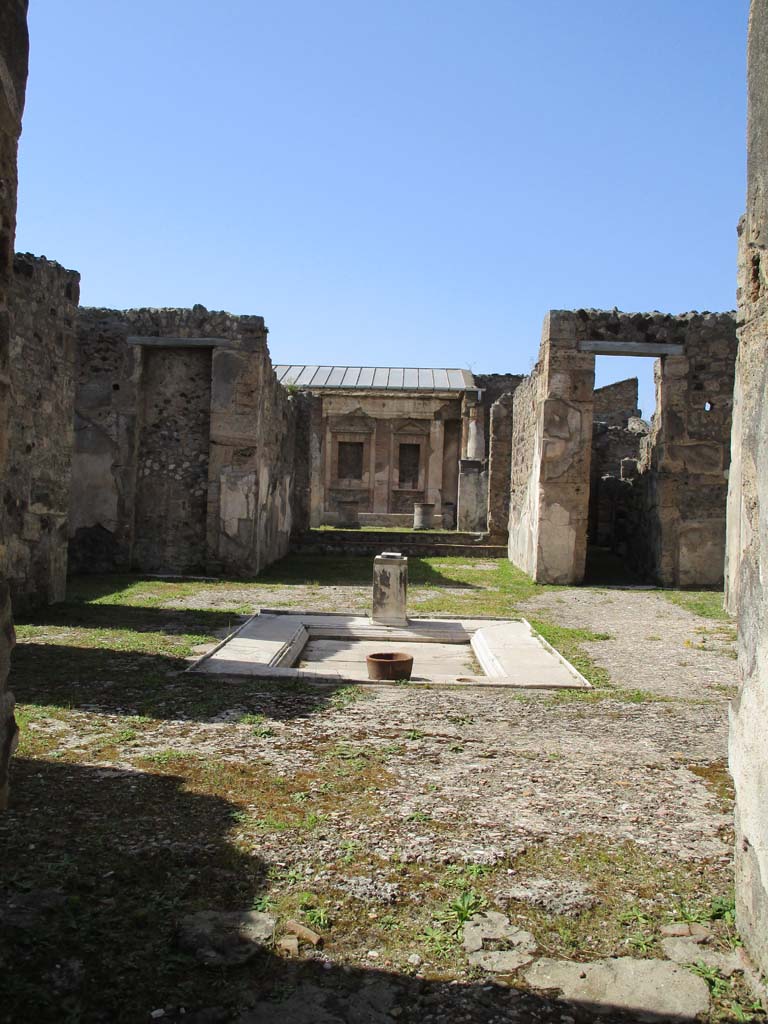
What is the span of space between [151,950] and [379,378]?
27448 mm

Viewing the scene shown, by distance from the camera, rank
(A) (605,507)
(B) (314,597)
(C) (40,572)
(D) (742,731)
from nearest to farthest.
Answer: (D) (742,731) < (C) (40,572) < (B) (314,597) < (A) (605,507)

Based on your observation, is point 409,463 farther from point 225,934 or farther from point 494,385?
point 225,934

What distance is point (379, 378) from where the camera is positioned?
29281 mm

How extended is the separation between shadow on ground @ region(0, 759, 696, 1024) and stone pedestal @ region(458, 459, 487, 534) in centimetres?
1905

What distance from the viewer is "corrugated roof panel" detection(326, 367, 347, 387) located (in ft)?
95.1

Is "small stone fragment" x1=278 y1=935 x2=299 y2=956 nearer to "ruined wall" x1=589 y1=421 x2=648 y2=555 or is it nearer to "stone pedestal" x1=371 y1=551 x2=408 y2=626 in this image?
"stone pedestal" x1=371 y1=551 x2=408 y2=626

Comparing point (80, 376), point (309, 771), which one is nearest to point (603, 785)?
point (309, 771)

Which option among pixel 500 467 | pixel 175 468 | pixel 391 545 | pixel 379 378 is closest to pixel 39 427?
pixel 175 468

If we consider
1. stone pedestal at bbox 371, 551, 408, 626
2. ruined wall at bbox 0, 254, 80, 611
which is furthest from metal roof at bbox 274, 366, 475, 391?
stone pedestal at bbox 371, 551, 408, 626

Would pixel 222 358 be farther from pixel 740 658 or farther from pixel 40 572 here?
pixel 740 658

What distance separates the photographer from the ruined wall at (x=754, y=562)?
2.27 metres

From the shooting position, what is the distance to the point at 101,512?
12.5m

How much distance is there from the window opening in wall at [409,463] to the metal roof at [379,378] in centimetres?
272

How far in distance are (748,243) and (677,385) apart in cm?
1083
